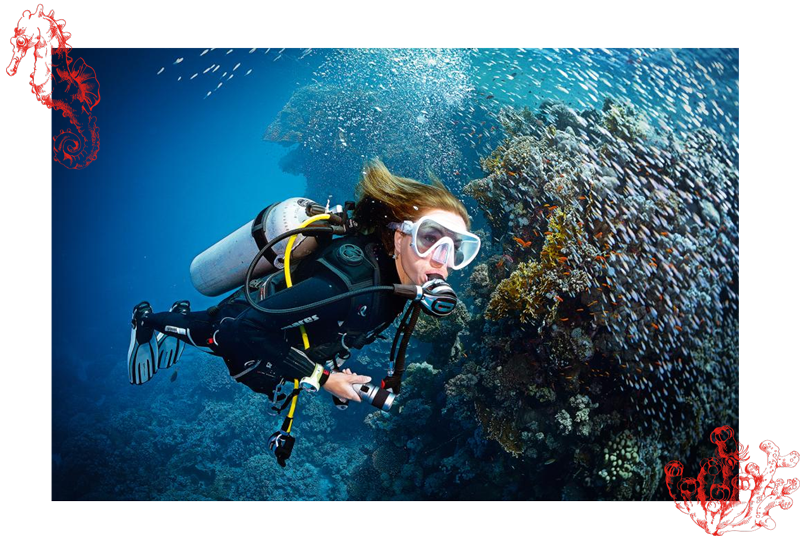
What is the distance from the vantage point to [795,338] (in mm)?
3389

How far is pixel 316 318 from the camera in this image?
1861 mm

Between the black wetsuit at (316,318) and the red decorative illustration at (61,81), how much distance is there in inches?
103

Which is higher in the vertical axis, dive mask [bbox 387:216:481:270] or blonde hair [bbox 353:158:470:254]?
blonde hair [bbox 353:158:470:254]

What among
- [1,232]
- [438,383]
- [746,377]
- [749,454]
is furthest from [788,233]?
[1,232]

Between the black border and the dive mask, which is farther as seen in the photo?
the black border

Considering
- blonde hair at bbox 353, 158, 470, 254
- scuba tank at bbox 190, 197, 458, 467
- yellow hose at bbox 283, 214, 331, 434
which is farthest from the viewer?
blonde hair at bbox 353, 158, 470, 254

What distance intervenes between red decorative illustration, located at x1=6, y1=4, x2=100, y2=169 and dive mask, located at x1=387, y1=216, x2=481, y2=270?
3.07 metres

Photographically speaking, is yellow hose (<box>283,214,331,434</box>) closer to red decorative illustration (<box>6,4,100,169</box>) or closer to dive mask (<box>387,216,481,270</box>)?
dive mask (<box>387,216,481,270</box>)

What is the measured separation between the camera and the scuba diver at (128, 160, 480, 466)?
1822 millimetres

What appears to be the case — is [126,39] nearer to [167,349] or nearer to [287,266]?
[167,349]

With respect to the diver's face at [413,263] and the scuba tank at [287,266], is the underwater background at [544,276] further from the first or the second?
the diver's face at [413,263]

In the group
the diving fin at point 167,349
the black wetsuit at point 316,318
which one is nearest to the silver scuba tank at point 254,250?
the black wetsuit at point 316,318

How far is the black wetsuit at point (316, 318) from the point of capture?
1.82 m

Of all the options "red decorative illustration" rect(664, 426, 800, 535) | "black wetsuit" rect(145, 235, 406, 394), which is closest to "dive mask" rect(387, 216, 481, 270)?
"black wetsuit" rect(145, 235, 406, 394)
